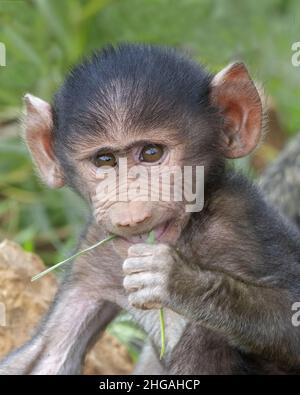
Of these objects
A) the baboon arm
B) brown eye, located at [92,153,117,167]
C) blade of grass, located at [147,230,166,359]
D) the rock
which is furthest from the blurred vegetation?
brown eye, located at [92,153,117,167]

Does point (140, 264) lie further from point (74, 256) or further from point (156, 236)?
point (74, 256)

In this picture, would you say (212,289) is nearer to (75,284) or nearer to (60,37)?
(75,284)

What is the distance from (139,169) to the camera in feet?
16.0

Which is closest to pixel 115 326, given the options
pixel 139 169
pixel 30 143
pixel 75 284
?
pixel 75 284

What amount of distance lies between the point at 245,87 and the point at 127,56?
1.85ft

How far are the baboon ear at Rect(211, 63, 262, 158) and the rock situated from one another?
1.64 metres

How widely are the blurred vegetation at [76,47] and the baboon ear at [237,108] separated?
11.8 feet

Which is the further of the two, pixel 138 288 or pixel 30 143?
pixel 30 143

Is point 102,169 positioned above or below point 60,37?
below

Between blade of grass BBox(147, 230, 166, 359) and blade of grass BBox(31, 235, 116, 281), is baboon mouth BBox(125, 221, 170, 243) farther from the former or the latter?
blade of grass BBox(31, 235, 116, 281)

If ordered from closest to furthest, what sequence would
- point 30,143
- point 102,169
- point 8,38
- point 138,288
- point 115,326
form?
point 138,288 < point 102,169 < point 30,143 < point 115,326 < point 8,38

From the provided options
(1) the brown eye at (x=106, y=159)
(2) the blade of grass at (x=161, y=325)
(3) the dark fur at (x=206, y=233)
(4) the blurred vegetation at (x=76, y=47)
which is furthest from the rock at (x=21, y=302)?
(4) the blurred vegetation at (x=76, y=47)

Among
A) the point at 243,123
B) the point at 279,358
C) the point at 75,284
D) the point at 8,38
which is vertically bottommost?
the point at 279,358

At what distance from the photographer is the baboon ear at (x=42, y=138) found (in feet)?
17.7
